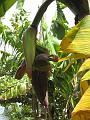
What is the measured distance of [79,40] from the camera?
1.81 ft

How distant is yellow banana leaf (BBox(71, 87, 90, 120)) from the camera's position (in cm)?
46

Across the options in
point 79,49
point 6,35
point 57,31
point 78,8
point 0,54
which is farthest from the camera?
point 0,54

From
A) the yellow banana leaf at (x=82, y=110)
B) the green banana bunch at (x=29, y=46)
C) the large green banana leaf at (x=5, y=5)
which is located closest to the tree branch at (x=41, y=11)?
the green banana bunch at (x=29, y=46)

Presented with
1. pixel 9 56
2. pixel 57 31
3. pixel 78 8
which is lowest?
pixel 78 8

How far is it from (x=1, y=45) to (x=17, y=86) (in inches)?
27.8

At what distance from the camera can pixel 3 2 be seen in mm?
967

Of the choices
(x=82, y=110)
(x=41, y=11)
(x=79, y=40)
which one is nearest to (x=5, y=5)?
(x=41, y=11)

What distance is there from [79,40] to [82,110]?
0.14m

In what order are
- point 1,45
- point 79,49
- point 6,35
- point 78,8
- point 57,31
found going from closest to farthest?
point 79,49, point 78,8, point 57,31, point 6,35, point 1,45

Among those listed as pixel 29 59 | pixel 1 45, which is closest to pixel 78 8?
pixel 29 59

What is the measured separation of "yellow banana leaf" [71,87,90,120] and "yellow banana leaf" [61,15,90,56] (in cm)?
8

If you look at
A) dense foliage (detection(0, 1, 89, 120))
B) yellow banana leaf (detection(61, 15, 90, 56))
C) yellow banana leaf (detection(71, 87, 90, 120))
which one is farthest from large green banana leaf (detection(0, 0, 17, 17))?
yellow banana leaf (detection(71, 87, 90, 120))

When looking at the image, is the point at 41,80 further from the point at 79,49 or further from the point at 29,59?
the point at 79,49

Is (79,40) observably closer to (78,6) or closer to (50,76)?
(78,6)
